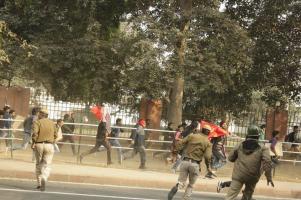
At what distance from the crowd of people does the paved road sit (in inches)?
19.8

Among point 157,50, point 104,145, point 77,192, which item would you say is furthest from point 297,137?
point 77,192

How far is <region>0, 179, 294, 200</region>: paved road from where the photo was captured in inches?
492

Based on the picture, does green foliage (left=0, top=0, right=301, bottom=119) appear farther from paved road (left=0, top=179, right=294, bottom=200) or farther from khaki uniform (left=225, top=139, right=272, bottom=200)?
khaki uniform (left=225, top=139, right=272, bottom=200)

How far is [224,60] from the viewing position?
894 inches

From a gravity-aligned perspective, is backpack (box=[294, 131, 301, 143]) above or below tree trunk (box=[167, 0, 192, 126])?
below

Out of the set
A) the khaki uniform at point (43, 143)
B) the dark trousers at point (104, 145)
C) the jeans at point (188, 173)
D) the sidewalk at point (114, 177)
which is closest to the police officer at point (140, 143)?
the dark trousers at point (104, 145)

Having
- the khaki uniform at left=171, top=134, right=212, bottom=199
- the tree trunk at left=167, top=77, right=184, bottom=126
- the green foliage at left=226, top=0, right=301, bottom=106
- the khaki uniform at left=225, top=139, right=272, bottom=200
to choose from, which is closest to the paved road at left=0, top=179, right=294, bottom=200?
the khaki uniform at left=171, top=134, right=212, bottom=199

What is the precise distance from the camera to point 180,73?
2198 cm

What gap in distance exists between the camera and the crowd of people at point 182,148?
9602mm

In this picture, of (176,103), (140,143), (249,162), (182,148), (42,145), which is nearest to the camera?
(249,162)

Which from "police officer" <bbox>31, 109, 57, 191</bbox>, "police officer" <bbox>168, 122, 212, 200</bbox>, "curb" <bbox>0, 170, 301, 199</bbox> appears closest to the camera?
"police officer" <bbox>168, 122, 212, 200</bbox>

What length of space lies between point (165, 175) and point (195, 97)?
8934mm

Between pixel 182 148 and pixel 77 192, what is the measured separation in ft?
9.42

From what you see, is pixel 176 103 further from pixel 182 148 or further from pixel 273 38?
pixel 182 148
